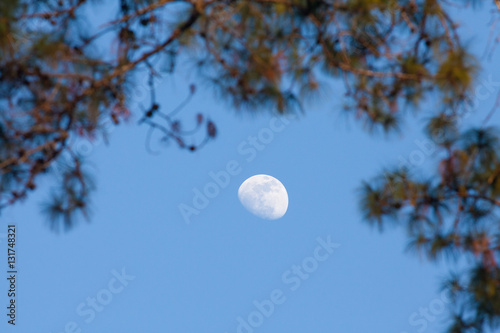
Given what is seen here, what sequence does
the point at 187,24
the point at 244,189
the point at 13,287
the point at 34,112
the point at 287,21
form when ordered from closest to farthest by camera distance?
the point at 34,112 < the point at 187,24 < the point at 287,21 < the point at 13,287 < the point at 244,189

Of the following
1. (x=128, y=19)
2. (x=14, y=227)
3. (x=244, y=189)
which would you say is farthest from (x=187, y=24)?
(x=244, y=189)

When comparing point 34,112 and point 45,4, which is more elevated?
point 45,4

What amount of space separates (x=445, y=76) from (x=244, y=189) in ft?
18.1

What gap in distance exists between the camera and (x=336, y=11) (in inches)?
142

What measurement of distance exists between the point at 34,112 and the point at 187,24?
0.77 m

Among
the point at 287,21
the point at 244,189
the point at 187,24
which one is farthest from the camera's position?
the point at 244,189

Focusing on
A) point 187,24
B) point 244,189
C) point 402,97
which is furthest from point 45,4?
point 244,189

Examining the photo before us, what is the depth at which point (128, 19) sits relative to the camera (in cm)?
358

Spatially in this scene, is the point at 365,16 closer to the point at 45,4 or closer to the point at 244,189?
the point at 45,4

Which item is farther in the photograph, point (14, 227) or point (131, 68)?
point (14, 227)

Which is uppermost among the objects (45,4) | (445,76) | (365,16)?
(45,4)

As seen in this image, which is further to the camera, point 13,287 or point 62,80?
point 13,287

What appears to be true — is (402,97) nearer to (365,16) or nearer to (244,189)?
(365,16)

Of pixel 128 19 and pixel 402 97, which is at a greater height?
pixel 128 19
